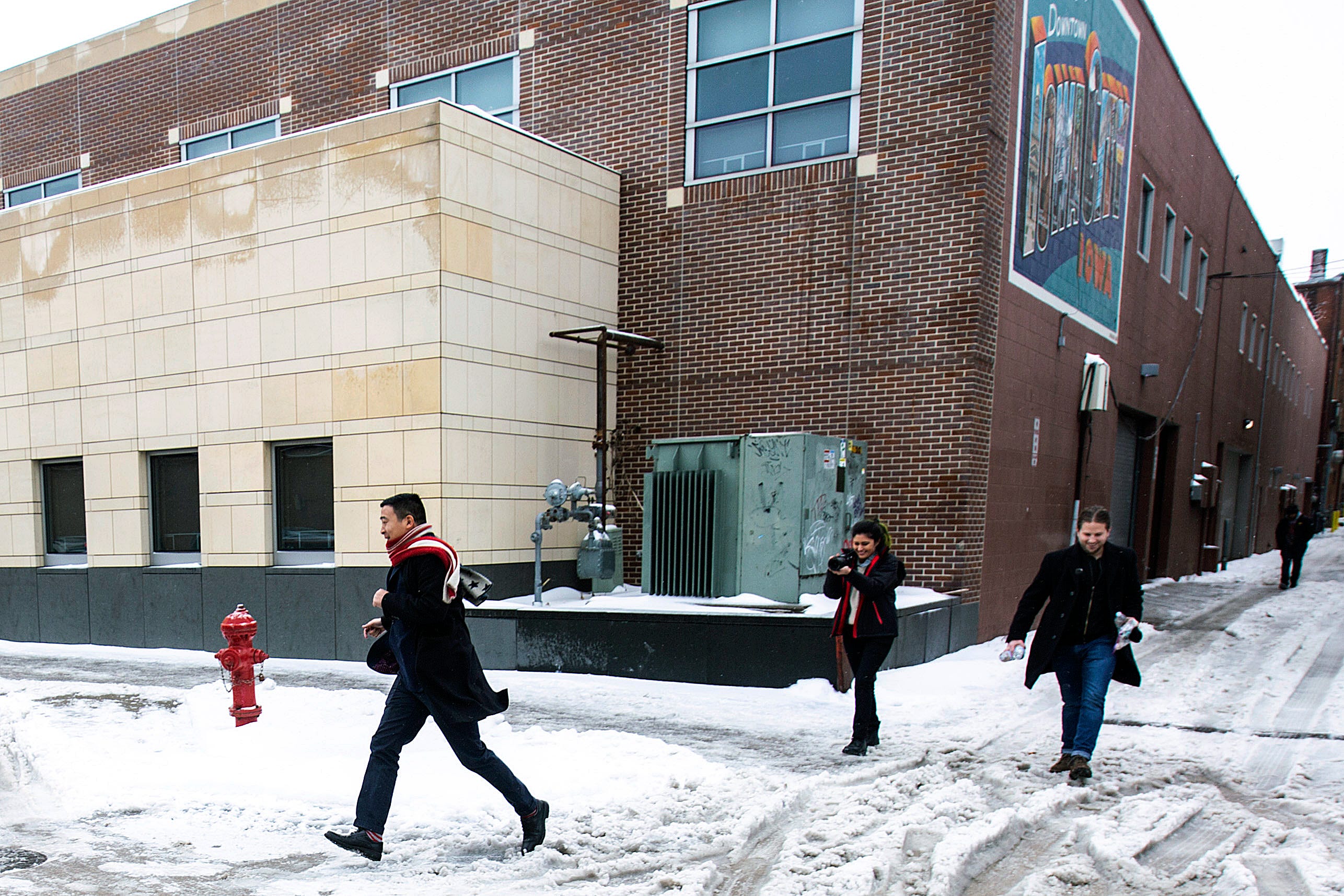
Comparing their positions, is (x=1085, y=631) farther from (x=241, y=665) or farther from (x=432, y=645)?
(x=241, y=665)

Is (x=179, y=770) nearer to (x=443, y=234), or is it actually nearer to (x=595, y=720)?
(x=595, y=720)

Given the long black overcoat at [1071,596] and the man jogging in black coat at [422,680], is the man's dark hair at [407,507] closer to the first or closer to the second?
the man jogging in black coat at [422,680]

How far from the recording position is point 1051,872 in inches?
170

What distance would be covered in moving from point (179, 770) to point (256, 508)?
5.84 metres

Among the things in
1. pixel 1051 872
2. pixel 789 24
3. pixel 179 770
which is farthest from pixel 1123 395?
pixel 179 770

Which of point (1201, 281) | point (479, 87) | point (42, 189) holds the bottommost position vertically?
point (1201, 281)

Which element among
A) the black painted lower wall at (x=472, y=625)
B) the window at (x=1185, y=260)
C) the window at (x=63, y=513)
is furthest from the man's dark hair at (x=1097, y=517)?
the window at (x=1185, y=260)

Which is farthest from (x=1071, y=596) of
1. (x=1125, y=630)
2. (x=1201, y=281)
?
(x=1201, y=281)

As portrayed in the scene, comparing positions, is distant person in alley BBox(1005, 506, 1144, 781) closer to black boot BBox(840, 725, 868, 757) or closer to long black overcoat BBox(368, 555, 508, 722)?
black boot BBox(840, 725, 868, 757)

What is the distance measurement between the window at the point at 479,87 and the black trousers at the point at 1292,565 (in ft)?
52.3

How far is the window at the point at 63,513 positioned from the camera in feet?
44.0

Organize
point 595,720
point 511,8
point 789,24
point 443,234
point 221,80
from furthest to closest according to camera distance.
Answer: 1. point 221,80
2. point 511,8
3. point 789,24
4. point 443,234
5. point 595,720

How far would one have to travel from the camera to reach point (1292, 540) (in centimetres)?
1775

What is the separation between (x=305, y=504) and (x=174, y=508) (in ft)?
7.89
